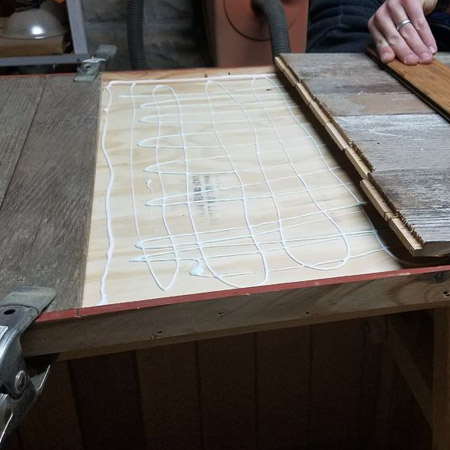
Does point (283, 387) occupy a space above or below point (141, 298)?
below

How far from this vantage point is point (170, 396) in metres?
1.18

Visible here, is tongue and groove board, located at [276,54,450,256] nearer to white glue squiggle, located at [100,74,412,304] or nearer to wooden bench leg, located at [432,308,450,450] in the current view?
white glue squiggle, located at [100,74,412,304]

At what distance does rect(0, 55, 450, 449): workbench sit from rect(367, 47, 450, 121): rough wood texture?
0.90 ft

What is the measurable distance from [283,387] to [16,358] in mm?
837

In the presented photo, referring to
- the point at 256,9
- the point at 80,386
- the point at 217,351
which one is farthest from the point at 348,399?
the point at 256,9

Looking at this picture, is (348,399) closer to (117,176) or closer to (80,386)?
(80,386)

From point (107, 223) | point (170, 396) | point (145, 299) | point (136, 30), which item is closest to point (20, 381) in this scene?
point (145, 299)

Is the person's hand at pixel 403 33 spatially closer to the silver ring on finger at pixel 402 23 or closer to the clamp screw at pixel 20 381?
the silver ring on finger at pixel 402 23

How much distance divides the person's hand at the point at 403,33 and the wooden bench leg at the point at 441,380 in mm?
536

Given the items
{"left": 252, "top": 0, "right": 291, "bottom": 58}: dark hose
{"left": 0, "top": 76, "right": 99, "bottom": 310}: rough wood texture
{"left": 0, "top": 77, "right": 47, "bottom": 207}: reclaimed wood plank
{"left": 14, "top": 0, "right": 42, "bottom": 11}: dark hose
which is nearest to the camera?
{"left": 0, "top": 76, "right": 99, "bottom": 310}: rough wood texture

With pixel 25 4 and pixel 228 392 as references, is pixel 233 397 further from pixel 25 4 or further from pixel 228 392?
pixel 25 4

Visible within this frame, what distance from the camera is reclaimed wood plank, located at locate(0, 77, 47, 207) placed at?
778mm

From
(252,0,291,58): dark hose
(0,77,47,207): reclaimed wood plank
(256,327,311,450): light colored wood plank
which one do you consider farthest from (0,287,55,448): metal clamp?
(252,0,291,58): dark hose

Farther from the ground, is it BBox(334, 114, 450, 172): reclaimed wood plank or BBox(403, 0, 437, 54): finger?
BBox(403, 0, 437, 54): finger
